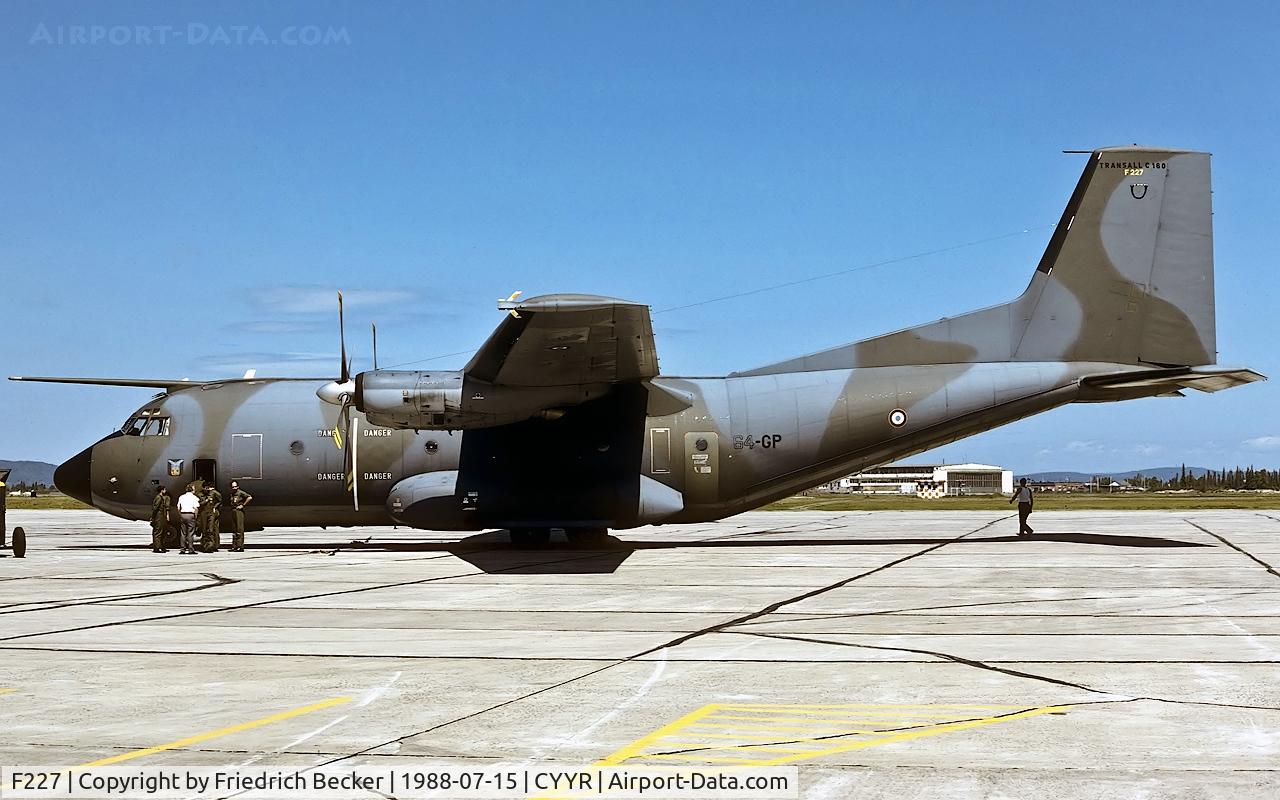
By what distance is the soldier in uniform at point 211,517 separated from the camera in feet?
77.7

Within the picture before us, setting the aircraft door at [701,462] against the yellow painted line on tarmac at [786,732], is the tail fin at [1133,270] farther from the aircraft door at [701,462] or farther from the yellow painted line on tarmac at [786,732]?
the yellow painted line on tarmac at [786,732]

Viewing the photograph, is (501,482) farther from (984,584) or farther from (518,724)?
(518,724)

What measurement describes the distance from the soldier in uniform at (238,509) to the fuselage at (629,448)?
→ 0.52 feet

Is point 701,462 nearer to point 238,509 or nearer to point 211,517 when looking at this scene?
point 238,509

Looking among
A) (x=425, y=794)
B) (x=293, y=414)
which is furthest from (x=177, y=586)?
A: (x=425, y=794)

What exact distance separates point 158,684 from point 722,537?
2246 centimetres

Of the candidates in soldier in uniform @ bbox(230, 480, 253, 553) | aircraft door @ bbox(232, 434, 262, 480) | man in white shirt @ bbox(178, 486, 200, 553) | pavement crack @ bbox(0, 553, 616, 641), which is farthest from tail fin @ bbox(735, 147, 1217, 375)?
man in white shirt @ bbox(178, 486, 200, 553)

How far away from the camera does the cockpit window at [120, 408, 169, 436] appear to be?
2416cm

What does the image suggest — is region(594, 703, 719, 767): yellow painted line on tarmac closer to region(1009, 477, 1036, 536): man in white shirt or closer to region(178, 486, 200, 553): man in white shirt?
region(178, 486, 200, 553): man in white shirt

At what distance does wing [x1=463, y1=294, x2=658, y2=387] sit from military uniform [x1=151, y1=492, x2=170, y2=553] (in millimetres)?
8255

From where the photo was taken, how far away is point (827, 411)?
22938 millimetres

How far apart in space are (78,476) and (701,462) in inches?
521

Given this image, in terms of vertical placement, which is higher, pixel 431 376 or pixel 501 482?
pixel 431 376

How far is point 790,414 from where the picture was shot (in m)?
23.0
